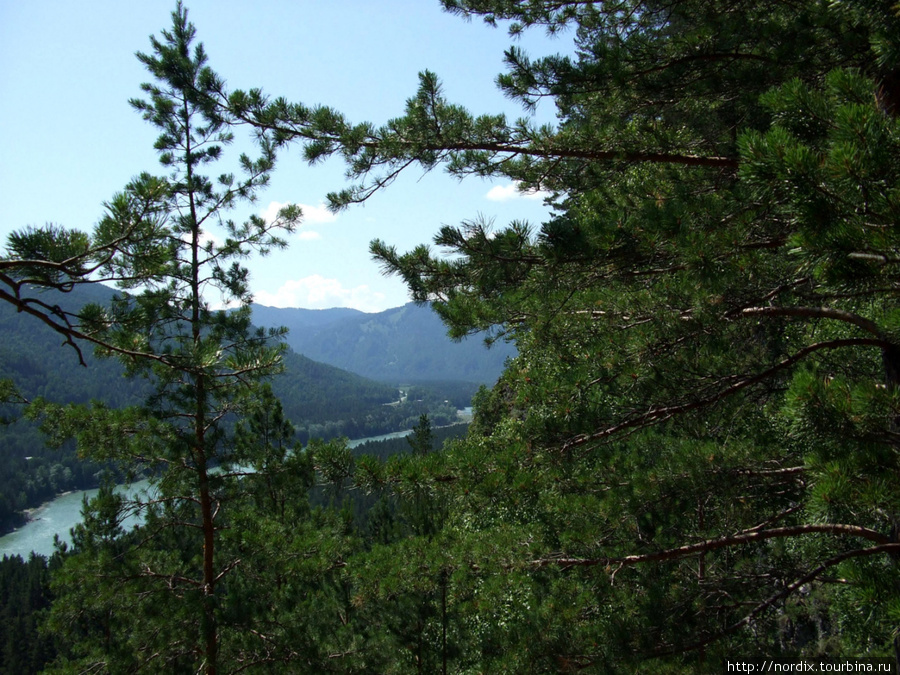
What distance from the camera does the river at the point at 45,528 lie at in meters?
54.8

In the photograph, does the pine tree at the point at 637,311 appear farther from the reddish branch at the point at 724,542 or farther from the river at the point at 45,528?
the river at the point at 45,528

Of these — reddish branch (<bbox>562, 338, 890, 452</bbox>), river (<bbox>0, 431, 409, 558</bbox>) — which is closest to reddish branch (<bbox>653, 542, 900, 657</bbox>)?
reddish branch (<bbox>562, 338, 890, 452</bbox>)

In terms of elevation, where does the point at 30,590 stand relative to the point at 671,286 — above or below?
below

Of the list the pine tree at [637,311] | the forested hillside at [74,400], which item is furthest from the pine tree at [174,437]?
the forested hillside at [74,400]

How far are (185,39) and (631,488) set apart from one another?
6.79 metres

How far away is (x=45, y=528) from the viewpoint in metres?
63.0

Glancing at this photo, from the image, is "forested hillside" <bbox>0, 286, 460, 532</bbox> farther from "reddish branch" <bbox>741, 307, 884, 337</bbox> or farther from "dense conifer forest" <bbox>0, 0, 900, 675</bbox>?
"reddish branch" <bbox>741, 307, 884, 337</bbox>

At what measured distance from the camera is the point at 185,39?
231 inches

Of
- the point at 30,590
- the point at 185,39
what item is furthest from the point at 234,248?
the point at 30,590

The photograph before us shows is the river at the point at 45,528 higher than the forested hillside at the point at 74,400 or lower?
lower

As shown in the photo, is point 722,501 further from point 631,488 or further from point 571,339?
point 571,339

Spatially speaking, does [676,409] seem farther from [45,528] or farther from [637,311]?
[45,528]

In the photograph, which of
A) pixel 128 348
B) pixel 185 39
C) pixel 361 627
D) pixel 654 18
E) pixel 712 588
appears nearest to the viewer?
pixel 128 348

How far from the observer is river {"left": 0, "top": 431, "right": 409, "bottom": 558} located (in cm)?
5475
